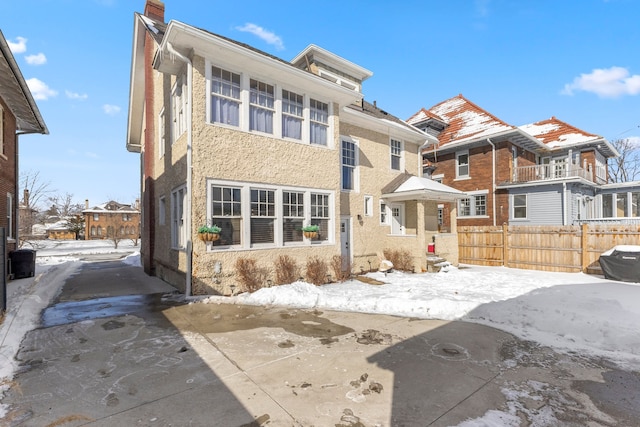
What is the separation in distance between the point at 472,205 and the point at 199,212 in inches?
744

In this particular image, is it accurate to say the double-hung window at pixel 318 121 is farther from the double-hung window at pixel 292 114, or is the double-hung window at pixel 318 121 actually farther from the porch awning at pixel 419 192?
the porch awning at pixel 419 192

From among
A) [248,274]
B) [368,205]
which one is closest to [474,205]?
[368,205]

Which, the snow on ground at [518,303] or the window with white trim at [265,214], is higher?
Result: the window with white trim at [265,214]

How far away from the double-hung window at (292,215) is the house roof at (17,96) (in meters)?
8.31

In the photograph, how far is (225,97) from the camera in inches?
332

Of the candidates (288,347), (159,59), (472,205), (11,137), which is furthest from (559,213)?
(11,137)

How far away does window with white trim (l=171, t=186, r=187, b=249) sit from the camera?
867 cm

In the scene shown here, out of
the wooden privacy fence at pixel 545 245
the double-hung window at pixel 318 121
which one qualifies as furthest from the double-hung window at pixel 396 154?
the double-hung window at pixel 318 121

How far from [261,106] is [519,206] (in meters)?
18.2

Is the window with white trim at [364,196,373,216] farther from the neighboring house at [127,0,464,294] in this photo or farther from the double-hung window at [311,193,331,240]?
the double-hung window at [311,193,331,240]

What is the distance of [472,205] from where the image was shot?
20.9 meters

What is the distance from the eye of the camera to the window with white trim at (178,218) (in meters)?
8.67

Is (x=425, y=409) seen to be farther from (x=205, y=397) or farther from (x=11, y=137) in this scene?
(x=11, y=137)

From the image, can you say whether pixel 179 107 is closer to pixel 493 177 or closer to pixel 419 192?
pixel 419 192
